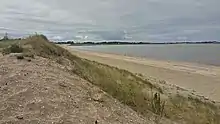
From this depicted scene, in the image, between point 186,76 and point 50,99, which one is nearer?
point 50,99

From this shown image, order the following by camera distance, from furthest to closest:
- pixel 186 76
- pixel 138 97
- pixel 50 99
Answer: pixel 186 76 < pixel 138 97 < pixel 50 99

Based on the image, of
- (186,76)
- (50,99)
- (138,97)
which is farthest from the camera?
(186,76)

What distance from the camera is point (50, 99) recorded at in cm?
703

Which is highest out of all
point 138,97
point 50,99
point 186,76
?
A: point 50,99

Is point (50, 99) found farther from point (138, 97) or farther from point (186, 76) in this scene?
point (186, 76)

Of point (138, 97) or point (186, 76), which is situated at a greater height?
point (138, 97)

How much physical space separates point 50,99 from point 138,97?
14.0 feet

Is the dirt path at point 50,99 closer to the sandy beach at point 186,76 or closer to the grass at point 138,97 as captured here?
the grass at point 138,97

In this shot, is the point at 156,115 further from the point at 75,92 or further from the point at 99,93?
the point at 75,92

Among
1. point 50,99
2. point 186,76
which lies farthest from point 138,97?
point 186,76

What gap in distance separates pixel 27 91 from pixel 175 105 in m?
6.75

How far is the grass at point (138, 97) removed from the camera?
988cm

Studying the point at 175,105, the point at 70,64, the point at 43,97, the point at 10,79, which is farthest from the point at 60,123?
the point at 175,105

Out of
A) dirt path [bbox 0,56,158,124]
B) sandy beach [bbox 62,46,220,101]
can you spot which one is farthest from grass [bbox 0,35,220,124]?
sandy beach [bbox 62,46,220,101]
